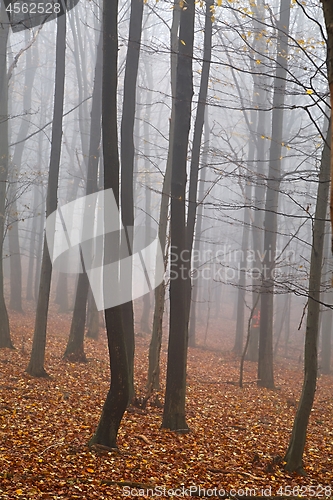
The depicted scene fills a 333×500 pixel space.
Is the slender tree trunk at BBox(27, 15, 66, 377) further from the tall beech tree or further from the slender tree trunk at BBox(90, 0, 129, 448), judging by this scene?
the slender tree trunk at BBox(90, 0, 129, 448)

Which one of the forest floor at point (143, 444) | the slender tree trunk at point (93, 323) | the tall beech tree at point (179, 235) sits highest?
the tall beech tree at point (179, 235)

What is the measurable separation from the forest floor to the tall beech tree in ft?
1.81

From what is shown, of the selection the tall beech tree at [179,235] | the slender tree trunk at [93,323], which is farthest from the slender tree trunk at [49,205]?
the slender tree trunk at [93,323]

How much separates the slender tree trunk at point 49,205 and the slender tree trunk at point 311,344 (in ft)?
18.2

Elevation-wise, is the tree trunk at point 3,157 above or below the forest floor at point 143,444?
above

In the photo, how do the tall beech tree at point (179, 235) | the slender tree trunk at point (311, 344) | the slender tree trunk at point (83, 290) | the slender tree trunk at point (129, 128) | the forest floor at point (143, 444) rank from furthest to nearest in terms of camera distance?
1. the slender tree trunk at point (83, 290)
2. the slender tree trunk at point (129, 128)
3. the tall beech tree at point (179, 235)
4. the slender tree trunk at point (311, 344)
5. the forest floor at point (143, 444)

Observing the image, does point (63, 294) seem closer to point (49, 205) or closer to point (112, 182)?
point (49, 205)

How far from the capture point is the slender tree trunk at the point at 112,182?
6148 millimetres

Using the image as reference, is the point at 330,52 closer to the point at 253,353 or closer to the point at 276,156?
the point at 276,156

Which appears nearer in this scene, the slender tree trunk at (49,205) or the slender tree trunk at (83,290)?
the slender tree trunk at (49,205)

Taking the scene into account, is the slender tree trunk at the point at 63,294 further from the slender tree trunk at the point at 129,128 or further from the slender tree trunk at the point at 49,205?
the slender tree trunk at the point at 129,128

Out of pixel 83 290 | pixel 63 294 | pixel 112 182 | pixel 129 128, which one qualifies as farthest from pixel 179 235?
pixel 63 294

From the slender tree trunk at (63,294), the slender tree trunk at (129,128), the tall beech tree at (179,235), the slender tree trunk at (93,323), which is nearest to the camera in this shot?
the tall beech tree at (179,235)

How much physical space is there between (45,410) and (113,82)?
5.16 meters
